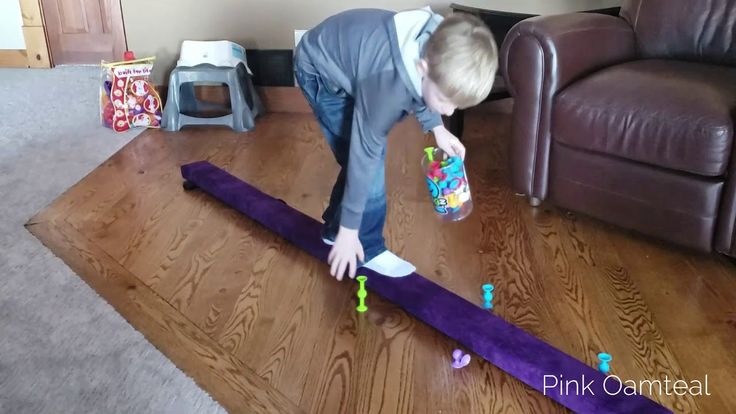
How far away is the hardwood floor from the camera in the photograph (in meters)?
1.40

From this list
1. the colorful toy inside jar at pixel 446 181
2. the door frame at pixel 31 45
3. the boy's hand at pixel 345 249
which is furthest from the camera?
the door frame at pixel 31 45

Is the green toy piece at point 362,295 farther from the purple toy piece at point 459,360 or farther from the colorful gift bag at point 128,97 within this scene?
the colorful gift bag at point 128,97

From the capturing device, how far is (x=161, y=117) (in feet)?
10.2

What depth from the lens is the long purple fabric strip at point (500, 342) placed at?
1.26 metres

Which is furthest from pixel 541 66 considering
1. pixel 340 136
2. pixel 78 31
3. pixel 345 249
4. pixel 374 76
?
pixel 78 31

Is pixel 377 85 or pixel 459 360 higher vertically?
Result: pixel 377 85

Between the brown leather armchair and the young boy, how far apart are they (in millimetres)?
509

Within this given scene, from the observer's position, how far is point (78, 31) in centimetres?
410

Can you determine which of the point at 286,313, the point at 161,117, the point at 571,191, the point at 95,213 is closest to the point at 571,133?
the point at 571,191

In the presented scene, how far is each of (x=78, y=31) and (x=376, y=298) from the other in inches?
128

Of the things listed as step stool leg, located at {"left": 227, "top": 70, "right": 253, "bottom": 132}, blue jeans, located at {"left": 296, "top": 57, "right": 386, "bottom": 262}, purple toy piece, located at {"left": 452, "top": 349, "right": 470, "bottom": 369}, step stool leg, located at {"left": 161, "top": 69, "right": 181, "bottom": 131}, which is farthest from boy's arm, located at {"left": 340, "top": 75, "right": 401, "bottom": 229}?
step stool leg, located at {"left": 161, "top": 69, "right": 181, "bottom": 131}

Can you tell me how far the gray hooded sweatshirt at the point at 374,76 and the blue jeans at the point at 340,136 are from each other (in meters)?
0.14

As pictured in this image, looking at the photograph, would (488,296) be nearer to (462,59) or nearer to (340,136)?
(340,136)

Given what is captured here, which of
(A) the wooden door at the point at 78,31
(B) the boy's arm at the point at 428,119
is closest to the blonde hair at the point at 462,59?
(B) the boy's arm at the point at 428,119
